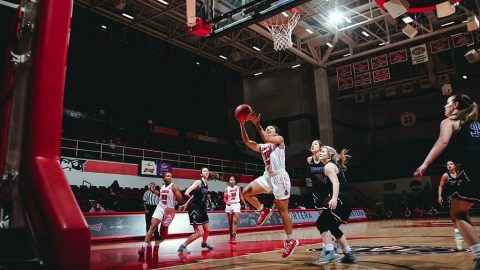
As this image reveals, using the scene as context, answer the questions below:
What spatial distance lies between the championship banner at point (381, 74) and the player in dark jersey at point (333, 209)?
16146 millimetres

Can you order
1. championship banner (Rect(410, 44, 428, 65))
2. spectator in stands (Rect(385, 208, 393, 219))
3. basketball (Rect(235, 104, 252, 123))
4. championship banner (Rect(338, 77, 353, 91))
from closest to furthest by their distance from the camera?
basketball (Rect(235, 104, 252, 123))
championship banner (Rect(410, 44, 428, 65))
championship banner (Rect(338, 77, 353, 91))
spectator in stands (Rect(385, 208, 393, 219))

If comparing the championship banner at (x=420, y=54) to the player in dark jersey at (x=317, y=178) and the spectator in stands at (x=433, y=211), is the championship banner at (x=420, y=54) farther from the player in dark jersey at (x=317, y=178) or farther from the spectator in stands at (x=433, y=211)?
the player in dark jersey at (x=317, y=178)

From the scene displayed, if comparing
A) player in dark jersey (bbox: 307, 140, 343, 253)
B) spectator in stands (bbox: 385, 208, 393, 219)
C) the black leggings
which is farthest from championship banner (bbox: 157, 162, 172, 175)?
spectator in stands (bbox: 385, 208, 393, 219)

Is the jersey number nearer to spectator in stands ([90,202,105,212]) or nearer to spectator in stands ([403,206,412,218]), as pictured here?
spectator in stands ([90,202,105,212])

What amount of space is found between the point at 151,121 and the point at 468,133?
65.4ft

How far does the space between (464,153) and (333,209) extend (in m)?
1.90

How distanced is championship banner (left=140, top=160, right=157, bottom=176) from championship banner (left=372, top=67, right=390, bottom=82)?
12718 mm

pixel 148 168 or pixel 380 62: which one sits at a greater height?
pixel 380 62

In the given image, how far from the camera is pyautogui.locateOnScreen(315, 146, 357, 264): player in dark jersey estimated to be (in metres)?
4.77

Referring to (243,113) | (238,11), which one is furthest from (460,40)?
(243,113)

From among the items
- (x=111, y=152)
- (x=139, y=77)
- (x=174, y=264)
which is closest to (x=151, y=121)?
(x=139, y=77)

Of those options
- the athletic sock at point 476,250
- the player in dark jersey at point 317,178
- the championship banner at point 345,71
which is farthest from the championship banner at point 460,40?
the athletic sock at point 476,250

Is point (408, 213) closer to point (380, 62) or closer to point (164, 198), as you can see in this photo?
point (380, 62)

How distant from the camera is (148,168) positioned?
16.9 meters
